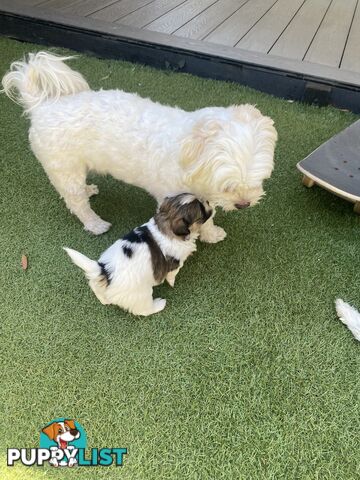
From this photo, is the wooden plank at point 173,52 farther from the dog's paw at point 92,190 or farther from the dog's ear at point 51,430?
the dog's ear at point 51,430

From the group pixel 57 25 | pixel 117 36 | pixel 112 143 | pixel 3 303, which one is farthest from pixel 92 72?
pixel 3 303

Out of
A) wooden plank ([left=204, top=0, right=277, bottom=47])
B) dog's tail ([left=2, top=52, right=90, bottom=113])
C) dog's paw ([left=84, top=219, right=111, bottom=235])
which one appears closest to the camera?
dog's tail ([left=2, top=52, right=90, bottom=113])

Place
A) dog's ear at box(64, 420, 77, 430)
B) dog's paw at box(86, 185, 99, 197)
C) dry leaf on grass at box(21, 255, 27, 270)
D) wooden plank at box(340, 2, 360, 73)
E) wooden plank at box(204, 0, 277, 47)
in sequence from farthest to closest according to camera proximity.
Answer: wooden plank at box(204, 0, 277, 47) < wooden plank at box(340, 2, 360, 73) < dog's paw at box(86, 185, 99, 197) < dry leaf on grass at box(21, 255, 27, 270) < dog's ear at box(64, 420, 77, 430)

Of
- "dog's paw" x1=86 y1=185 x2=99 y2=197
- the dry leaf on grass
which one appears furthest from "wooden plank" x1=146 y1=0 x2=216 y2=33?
the dry leaf on grass

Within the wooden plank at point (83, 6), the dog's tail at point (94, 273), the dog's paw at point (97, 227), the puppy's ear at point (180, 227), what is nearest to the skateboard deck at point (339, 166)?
the puppy's ear at point (180, 227)

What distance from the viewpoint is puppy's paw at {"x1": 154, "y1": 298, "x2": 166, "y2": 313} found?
6.20 feet

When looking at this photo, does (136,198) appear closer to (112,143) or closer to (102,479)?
(112,143)

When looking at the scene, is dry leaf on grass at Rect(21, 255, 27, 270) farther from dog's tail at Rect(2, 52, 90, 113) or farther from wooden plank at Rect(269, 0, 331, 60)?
wooden plank at Rect(269, 0, 331, 60)

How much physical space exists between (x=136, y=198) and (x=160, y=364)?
117 cm

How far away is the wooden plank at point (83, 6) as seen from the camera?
377cm

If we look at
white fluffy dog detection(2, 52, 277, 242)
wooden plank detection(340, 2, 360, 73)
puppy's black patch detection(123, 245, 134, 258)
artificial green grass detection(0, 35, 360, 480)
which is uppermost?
wooden plank detection(340, 2, 360, 73)

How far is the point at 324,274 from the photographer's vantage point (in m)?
2.06

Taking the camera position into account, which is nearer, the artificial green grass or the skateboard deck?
the artificial green grass

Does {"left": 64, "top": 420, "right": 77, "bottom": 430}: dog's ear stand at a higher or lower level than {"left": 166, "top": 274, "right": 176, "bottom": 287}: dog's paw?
lower
